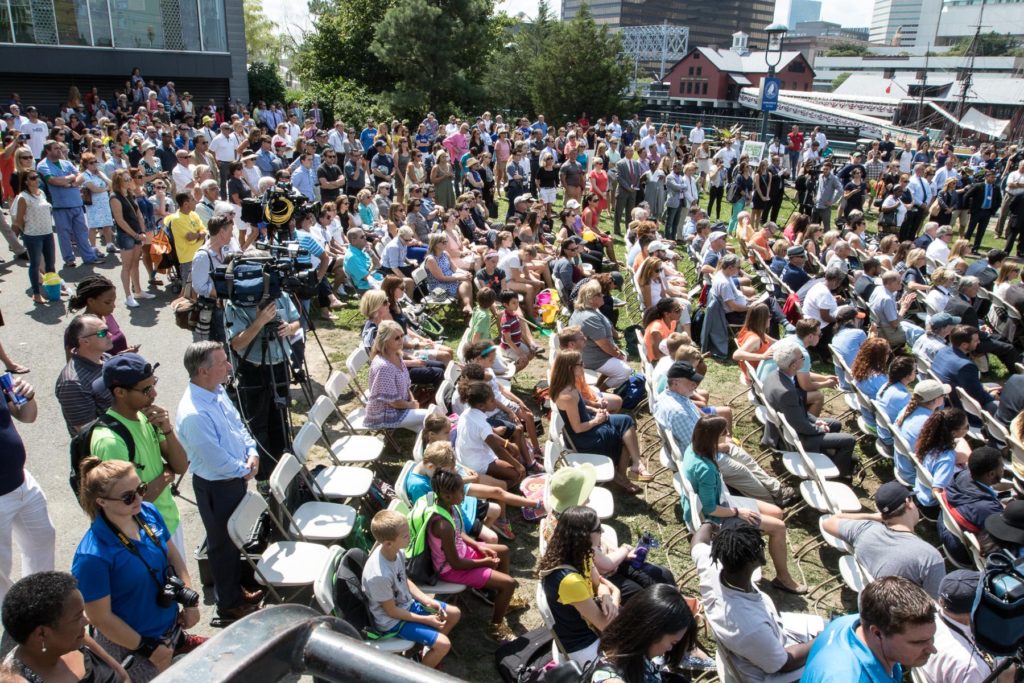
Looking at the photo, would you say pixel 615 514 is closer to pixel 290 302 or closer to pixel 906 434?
pixel 906 434

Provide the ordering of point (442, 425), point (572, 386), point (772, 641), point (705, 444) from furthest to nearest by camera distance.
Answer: point (572, 386), point (442, 425), point (705, 444), point (772, 641)

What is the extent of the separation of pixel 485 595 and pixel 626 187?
36.4 ft

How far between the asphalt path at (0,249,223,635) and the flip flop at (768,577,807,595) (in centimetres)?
359

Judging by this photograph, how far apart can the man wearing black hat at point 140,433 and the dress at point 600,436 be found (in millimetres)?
2904

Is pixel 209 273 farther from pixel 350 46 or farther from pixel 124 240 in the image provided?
pixel 350 46

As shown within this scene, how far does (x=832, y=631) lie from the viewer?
3.16m

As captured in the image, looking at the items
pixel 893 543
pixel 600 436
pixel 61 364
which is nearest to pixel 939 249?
pixel 600 436

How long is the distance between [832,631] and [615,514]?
255cm

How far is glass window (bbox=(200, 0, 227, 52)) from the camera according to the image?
2139 cm

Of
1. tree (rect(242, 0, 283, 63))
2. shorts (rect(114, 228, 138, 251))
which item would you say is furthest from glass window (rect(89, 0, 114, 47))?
tree (rect(242, 0, 283, 63))

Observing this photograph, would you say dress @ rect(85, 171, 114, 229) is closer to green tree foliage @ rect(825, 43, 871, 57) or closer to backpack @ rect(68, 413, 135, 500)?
backpack @ rect(68, 413, 135, 500)

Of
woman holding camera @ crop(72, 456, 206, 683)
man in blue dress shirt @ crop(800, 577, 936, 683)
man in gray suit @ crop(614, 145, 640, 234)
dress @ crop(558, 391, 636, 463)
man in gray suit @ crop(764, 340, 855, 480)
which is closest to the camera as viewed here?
man in blue dress shirt @ crop(800, 577, 936, 683)

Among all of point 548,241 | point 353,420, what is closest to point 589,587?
point 353,420

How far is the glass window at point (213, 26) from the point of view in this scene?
21.4m
